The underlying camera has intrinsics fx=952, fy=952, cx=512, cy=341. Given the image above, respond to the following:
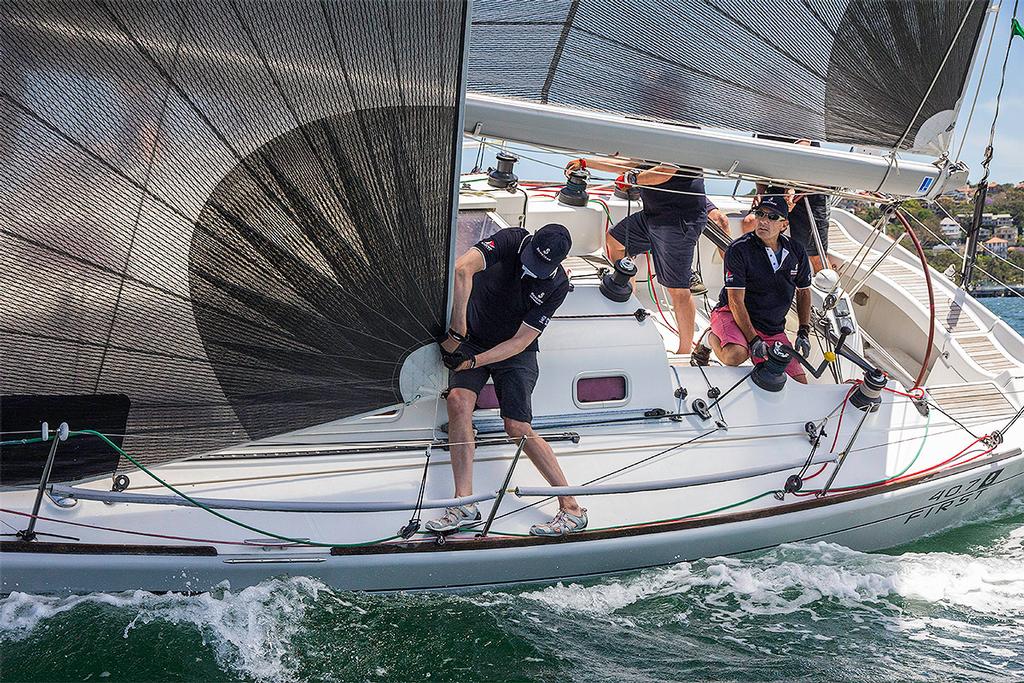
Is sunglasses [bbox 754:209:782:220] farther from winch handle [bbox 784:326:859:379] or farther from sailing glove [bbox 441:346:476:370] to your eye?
sailing glove [bbox 441:346:476:370]

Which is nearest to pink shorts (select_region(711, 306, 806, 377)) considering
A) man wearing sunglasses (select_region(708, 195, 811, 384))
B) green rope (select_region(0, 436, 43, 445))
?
man wearing sunglasses (select_region(708, 195, 811, 384))

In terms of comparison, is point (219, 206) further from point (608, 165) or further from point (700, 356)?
point (608, 165)

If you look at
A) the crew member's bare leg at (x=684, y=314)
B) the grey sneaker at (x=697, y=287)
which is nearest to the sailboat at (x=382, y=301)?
the crew member's bare leg at (x=684, y=314)

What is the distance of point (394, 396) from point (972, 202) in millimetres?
4536

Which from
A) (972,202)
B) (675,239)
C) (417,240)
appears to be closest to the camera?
(417,240)

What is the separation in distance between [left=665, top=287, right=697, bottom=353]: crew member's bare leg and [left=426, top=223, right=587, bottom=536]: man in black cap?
5.23ft

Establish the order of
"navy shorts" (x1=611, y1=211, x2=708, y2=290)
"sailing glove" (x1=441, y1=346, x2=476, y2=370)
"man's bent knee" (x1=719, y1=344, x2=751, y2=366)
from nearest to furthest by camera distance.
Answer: "sailing glove" (x1=441, y1=346, x2=476, y2=370), "man's bent knee" (x1=719, y1=344, x2=751, y2=366), "navy shorts" (x1=611, y1=211, x2=708, y2=290)

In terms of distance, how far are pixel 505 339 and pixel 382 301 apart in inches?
30.1

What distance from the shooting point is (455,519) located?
431 centimetres

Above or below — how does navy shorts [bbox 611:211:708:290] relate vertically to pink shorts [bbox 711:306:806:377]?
above

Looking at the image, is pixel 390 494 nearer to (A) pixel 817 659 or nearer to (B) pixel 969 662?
(A) pixel 817 659

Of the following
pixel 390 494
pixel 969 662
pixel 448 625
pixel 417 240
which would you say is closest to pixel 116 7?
pixel 417 240

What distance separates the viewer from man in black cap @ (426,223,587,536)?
4438 mm

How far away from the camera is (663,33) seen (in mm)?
4730
